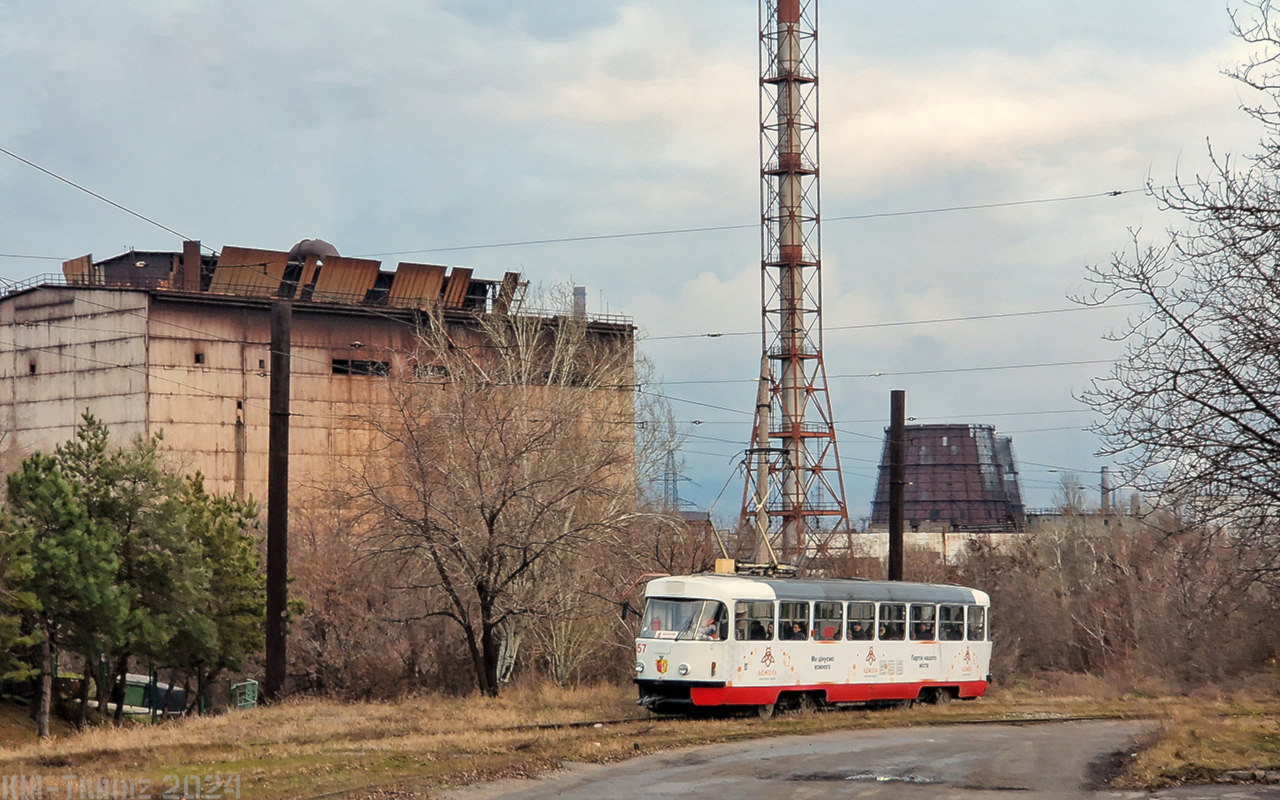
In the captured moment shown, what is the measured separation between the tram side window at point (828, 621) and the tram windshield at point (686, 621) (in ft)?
9.34

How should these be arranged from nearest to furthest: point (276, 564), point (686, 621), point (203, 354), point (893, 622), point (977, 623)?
point (686, 621) < point (276, 564) < point (893, 622) < point (977, 623) < point (203, 354)

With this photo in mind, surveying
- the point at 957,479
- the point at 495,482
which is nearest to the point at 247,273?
the point at 495,482

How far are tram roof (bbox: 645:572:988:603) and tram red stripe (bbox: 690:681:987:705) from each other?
1.86 metres

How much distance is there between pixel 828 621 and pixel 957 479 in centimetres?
8297

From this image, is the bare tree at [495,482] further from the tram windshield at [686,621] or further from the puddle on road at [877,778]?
the puddle on road at [877,778]

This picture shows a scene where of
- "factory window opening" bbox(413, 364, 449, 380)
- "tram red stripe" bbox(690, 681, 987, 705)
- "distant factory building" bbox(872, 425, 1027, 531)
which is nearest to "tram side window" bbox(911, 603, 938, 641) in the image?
"tram red stripe" bbox(690, 681, 987, 705)

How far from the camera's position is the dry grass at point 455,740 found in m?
15.3

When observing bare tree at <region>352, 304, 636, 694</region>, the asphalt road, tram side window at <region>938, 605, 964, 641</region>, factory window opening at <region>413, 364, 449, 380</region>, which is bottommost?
the asphalt road

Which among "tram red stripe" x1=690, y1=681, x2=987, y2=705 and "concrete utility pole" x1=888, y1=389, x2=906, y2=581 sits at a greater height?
"concrete utility pole" x1=888, y1=389, x2=906, y2=581

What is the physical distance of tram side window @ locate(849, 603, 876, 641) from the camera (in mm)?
28500

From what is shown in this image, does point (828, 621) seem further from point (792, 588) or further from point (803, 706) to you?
point (803, 706)

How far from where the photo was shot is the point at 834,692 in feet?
91.9

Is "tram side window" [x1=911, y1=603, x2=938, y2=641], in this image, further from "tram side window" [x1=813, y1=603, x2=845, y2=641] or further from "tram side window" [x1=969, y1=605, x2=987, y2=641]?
"tram side window" [x1=813, y1=603, x2=845, y2=641]

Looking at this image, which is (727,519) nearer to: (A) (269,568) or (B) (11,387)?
(B) (11,387)
